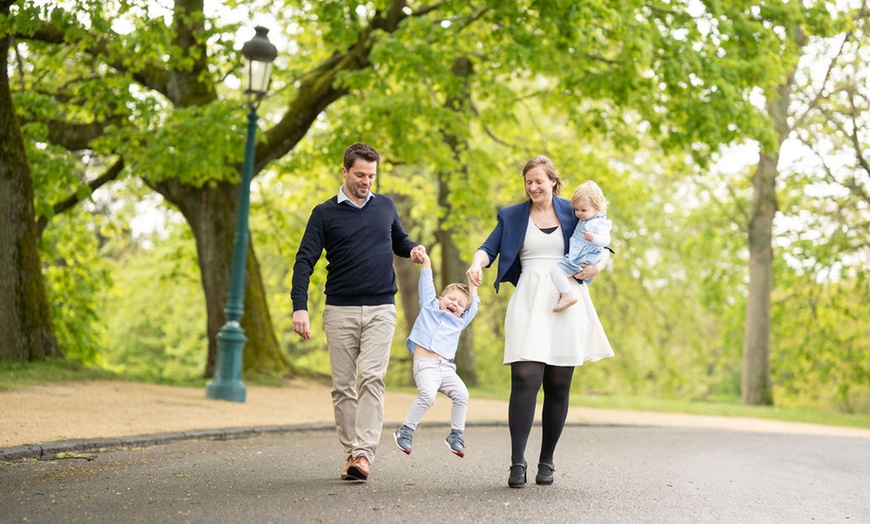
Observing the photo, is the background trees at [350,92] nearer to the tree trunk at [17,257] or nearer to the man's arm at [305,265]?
the tree trunk at [17,257]

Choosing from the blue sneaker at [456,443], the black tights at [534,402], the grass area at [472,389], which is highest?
the black tights at [534,402]

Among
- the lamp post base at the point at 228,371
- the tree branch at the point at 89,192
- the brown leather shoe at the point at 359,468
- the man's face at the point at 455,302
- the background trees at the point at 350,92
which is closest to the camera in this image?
the brown leather shoe at the point at 359,468

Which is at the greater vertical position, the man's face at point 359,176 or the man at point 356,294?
the man's face at point 359,176

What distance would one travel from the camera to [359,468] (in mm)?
6871

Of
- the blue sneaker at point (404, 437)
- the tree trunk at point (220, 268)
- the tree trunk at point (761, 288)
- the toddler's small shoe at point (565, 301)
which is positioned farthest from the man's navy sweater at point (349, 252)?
the tree trunk at point (761, 288)

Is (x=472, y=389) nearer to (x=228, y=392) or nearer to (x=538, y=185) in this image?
(x=228, y=392)

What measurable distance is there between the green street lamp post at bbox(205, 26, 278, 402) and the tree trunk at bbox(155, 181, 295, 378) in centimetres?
359

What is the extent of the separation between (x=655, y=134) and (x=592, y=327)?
1177cm

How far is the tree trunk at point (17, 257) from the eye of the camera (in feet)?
48.6

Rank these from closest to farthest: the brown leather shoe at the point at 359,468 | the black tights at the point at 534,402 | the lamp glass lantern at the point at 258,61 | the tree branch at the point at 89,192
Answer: the black tights at the point at 534,402
the brown leather shoe at the point at 359,468
the lamp glass lantern at the point at 258,61
the tree branch at the point at 89,192

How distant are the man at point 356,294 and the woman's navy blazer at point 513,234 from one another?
507 mm

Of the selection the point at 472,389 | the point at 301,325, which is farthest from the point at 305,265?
the point at 472,389

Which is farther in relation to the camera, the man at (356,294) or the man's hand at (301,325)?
the man at (356,294)

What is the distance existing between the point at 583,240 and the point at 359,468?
197cm
